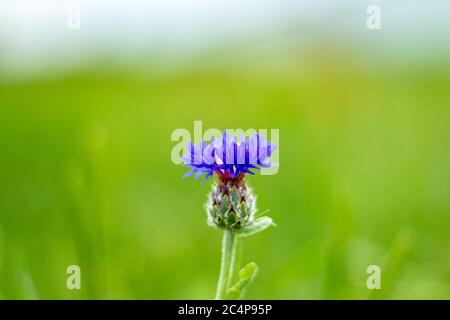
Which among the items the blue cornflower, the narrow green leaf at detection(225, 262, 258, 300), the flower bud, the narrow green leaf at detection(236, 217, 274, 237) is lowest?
the narrow green leaf at detection(225, 262, 258, 300)

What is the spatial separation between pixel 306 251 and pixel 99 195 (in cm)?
77

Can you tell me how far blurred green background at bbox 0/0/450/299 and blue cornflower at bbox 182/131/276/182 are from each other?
58 cm

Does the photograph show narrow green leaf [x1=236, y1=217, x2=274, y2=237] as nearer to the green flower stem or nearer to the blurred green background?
the green flower stem

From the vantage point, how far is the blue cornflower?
4.94 feet

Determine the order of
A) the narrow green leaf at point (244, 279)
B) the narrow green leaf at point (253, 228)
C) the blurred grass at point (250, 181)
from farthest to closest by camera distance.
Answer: the blurred grass at point (250, 181) < the narrow green leaf at point (253, 228) < the narrow green leaf at point (244, 279)

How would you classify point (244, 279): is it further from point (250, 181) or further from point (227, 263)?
point (250, 181)

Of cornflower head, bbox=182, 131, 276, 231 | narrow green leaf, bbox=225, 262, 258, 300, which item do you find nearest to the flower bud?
cornflower head, bbox=182, 131, 276, 231

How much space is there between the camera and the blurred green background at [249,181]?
2.08m

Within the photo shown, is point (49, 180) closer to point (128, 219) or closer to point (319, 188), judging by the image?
point (128, 219)

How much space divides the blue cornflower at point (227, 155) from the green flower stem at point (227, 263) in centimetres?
17

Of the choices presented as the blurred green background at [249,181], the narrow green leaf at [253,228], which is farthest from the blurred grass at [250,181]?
the narrow green leaf at [253,228]

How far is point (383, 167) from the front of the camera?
357 centimetres

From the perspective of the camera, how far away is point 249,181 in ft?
11.0

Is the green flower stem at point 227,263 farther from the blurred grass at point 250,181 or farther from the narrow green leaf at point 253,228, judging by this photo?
the blurred grass at point 250,181
